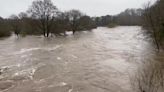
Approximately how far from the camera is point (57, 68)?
43.0ft

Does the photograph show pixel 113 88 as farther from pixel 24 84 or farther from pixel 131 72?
pixel 24 84

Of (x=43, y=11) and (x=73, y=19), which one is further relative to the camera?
(x=73, y=19)

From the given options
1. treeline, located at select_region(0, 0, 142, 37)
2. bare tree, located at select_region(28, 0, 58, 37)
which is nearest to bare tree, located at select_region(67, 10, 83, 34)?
treeline, located at select_region(0, 0, 142, 37)

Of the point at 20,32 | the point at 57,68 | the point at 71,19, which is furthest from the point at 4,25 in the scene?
the point at 57,68

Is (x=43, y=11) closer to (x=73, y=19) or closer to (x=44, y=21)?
(x=44, y=21)

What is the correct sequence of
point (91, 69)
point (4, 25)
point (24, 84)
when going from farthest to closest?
1. point (4, 25)
2. point (91, 69)
3. point (24, 84)

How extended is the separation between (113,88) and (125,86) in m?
0.60

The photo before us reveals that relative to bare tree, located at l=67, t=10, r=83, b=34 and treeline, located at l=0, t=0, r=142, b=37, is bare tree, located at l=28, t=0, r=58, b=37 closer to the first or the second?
treeline, located at l=0, t=0, r=142, b=37

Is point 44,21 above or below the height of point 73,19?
below

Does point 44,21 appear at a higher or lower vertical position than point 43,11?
lower

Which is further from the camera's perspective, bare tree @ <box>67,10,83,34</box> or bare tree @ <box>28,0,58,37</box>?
bare tree @ <box>67,10,83,34</box>

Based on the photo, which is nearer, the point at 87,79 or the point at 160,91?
the point at 160,91

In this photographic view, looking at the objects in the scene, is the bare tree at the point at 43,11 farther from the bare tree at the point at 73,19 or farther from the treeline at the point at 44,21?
the bare tree at the point at 73,19

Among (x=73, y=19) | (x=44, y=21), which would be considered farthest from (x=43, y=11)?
(x=73, y=19)
